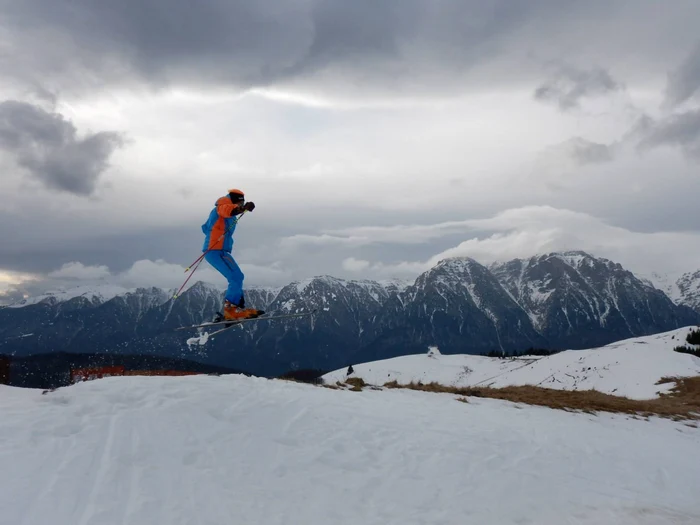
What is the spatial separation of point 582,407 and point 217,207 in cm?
1654

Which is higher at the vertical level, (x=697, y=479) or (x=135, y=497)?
(x=135, y=497)

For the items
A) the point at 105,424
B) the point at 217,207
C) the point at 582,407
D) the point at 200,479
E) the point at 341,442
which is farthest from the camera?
the point at 582,407

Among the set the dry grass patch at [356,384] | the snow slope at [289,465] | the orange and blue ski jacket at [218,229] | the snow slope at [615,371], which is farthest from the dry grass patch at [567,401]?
the orange and blue ski jacket at [218,229]

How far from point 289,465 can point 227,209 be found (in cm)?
807

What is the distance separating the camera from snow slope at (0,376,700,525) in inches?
307

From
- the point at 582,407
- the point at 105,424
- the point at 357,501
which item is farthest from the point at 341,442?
the point at 582,407

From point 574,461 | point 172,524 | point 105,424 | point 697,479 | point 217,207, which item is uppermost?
point 217,207

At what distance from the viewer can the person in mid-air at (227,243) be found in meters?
14.4

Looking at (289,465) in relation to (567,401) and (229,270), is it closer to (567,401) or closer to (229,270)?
(229,270)

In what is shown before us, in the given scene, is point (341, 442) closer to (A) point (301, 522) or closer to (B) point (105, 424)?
(A) point (301, 522)

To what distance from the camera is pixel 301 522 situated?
7.91m

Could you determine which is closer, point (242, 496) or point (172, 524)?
point (172, 524)

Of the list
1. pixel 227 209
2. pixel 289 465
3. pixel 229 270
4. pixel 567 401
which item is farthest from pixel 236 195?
pixel 567 401

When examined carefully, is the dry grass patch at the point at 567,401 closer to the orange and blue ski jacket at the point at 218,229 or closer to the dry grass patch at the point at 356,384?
the dry grass patch at the point at 356,384
